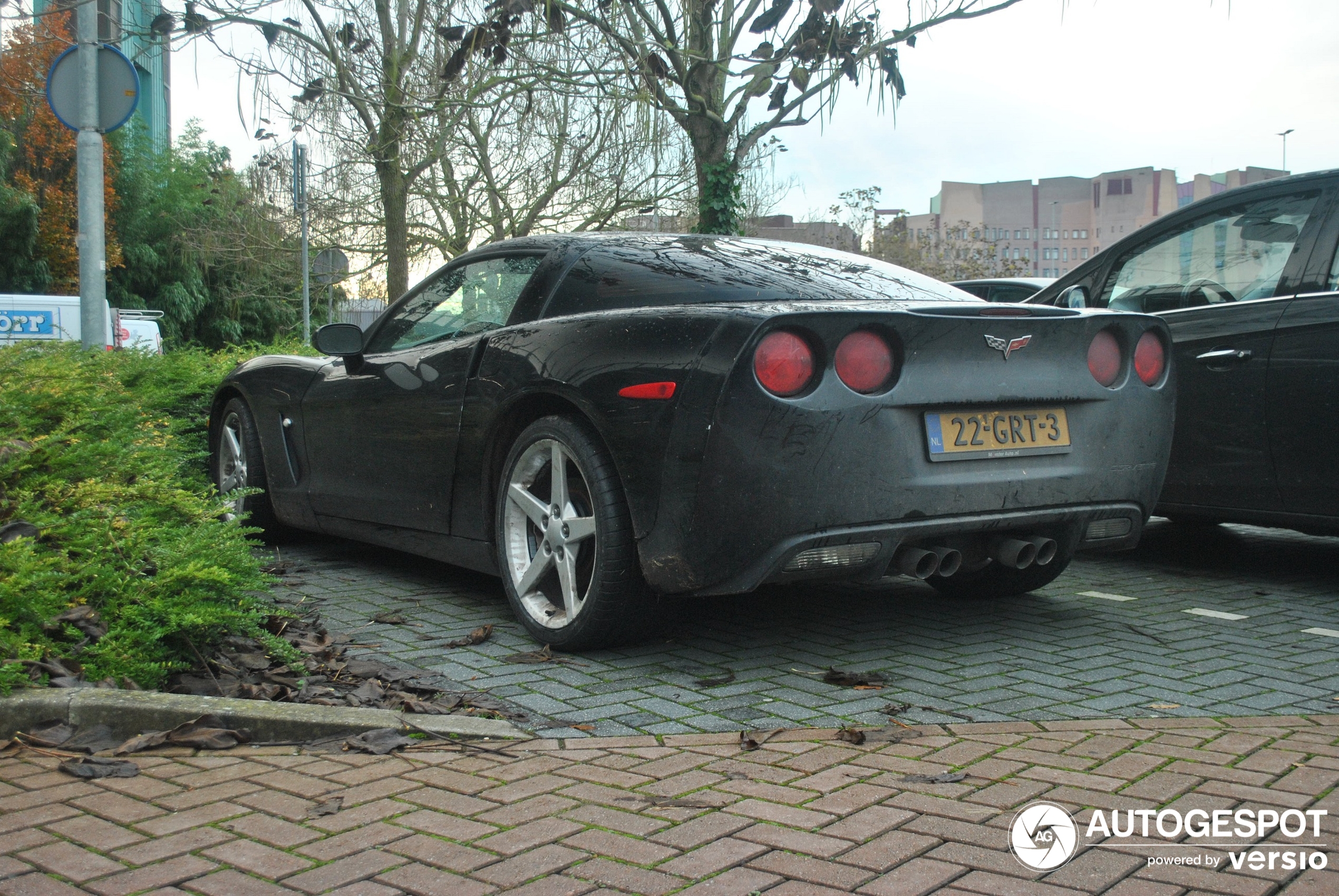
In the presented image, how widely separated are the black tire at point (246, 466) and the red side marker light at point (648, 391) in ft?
9.27

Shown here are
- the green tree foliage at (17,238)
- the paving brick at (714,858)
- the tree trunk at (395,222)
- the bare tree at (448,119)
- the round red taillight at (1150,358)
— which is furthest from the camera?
the green tree foliage at (17,238)

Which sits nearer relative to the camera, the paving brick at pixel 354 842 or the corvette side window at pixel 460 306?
the paving brick at pixel 354 842

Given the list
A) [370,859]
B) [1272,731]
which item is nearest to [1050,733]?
[1272,731]

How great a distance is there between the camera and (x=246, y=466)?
20.2ft

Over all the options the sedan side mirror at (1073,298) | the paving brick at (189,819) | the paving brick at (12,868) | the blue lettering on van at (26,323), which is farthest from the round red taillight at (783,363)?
the blue lettering on van at (26,323)

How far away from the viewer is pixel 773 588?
513cm

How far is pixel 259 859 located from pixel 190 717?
85cm

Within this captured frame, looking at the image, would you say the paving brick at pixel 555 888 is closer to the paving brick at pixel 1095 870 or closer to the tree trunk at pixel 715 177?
the paving brick at pixel 1095 870

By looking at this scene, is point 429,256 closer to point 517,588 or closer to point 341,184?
point 341,184

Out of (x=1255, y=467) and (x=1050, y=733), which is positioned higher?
(x=1255, y=467)

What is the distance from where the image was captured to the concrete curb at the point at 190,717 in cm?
308

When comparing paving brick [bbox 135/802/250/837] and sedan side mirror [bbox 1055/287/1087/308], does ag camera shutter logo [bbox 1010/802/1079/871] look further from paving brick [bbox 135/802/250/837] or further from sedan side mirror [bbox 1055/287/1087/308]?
sedan side mirror [bbox 1055/287/1087/308]

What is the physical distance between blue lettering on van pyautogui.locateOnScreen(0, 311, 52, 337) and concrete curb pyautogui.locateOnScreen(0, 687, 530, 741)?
18.9 metres

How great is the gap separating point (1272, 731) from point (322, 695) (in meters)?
2.51
